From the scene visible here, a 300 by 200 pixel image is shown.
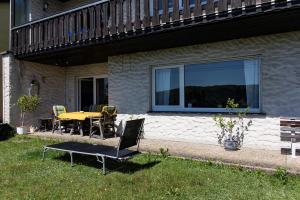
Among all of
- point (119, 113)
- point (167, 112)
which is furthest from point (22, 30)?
point (167, 112)

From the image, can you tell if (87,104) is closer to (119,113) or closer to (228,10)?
(119,113)

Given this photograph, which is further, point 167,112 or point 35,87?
point 35,87

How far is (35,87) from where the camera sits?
39.4ft

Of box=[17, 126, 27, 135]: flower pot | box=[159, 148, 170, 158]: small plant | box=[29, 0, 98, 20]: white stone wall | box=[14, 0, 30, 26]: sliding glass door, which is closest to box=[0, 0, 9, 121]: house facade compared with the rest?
box=[14, 0, 30, 26]: sliding glass door

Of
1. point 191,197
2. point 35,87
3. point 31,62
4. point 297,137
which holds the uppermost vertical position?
point 31,62

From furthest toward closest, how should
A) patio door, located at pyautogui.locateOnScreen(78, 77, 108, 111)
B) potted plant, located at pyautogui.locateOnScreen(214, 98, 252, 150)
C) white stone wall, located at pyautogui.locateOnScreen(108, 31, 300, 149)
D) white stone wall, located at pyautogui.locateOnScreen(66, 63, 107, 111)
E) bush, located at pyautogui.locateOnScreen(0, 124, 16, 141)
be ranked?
patio door, located at pyautogui.locateOnScreen(78, 77, 108, 111)
white stone wall, located at pyautogui.locateOnScreen(66, 63, 107, 111)
bush, located at pyautogui.locateOnScreen(0, 124, 16, 141)
potted plant, located at pyautogui.locateOnScreen(214, 98, 252, 150)
white stone wall, located at pyautogui.locateOnScreen(108, 31, 300, 149)

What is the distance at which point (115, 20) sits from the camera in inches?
331

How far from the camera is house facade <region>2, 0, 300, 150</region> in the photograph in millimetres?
7062

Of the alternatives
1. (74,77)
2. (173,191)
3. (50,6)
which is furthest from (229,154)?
(50,6)

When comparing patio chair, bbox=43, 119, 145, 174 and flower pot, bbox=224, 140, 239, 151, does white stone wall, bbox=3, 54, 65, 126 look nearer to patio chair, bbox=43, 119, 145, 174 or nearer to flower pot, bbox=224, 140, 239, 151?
patio chair, bbox=43, 119, 145, 174

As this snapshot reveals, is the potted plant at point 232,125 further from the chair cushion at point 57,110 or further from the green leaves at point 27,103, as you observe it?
the green leaves at point 27,103

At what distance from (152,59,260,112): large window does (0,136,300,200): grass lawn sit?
8.75 feet

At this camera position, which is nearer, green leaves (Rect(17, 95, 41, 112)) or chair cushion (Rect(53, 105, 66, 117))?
green leaves (Rect(17, 95, 41, 112))

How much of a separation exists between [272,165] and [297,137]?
1.23m
